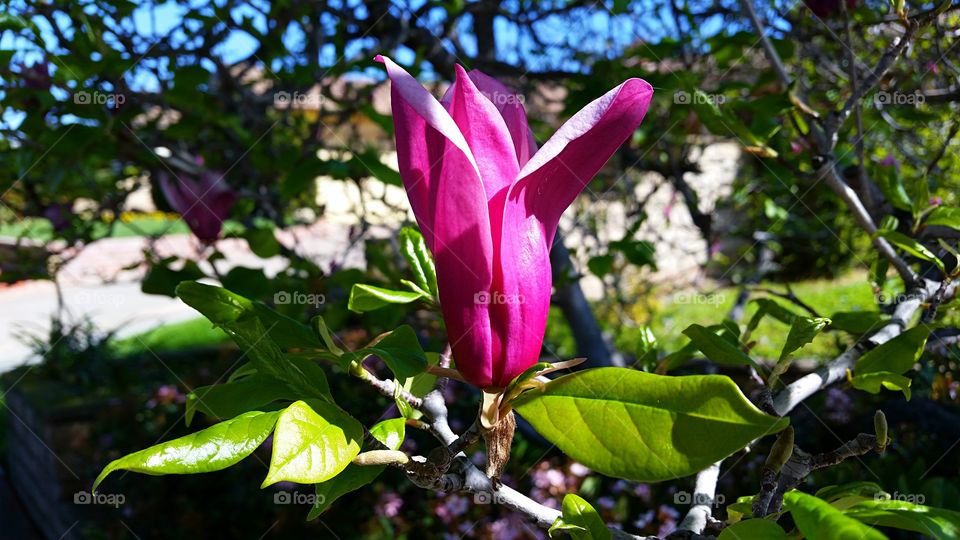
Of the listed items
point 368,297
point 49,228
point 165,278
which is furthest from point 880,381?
point 49,228

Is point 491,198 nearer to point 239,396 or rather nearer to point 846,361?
point 239,396

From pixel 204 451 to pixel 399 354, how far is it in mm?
196

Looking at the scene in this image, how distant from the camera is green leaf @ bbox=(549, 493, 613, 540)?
2.10ft

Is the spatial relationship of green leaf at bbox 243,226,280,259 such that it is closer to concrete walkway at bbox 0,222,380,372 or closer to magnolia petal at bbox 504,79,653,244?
magnolia petal at bbox 504,79,653,244

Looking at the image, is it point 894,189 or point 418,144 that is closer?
point 418,144

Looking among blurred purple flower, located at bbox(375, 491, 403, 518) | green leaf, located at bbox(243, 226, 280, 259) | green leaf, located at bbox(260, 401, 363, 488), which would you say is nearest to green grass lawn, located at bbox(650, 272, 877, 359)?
blurred purple flower, located at bbox(375, 491, 403, 518)

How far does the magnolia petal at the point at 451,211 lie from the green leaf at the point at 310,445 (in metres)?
0.15

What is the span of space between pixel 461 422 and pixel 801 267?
6.33 metres

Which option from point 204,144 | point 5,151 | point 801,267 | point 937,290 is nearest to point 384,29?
point 204,144

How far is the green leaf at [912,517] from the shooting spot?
513 millimetres

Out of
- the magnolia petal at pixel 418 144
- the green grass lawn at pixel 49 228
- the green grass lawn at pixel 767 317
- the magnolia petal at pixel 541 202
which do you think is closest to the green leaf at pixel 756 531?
the magnolia petal at pixel 541 202

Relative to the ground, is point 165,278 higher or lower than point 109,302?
higher

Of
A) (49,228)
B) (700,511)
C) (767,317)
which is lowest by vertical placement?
(767,317)

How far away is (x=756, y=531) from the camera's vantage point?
0.58 meters
